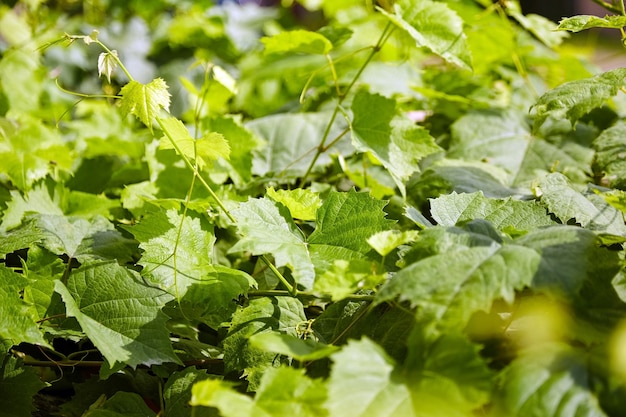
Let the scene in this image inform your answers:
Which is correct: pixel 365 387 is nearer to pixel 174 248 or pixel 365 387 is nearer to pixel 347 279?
pixel 347 279

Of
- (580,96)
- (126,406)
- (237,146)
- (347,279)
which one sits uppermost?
(580,96)

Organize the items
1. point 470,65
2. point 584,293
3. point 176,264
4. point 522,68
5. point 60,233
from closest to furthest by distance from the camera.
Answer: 1. point 584,293
2. point 176,264
3. point 60,233
4. point 470,65
5. point 522,68

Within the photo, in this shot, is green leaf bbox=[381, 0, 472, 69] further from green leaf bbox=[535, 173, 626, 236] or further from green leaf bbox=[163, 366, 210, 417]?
green leaf bbox=[163, 366, 210, 417]

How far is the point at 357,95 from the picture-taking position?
1125 millimetres

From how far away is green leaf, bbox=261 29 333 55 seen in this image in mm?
1109

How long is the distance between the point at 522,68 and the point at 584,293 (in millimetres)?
1123

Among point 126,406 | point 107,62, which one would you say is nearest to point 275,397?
point 126,406

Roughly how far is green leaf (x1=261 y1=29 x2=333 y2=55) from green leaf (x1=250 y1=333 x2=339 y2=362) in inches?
25.2

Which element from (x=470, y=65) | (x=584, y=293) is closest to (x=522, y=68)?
(x=470, y=65)

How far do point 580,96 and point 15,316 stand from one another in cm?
82

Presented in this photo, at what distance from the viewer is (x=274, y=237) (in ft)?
2.59

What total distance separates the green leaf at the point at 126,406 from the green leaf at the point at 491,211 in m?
0.47

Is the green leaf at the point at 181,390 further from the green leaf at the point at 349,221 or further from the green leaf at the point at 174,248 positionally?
the green leaf at the point at 349,221

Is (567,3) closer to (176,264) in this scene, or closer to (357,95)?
(357,95)
